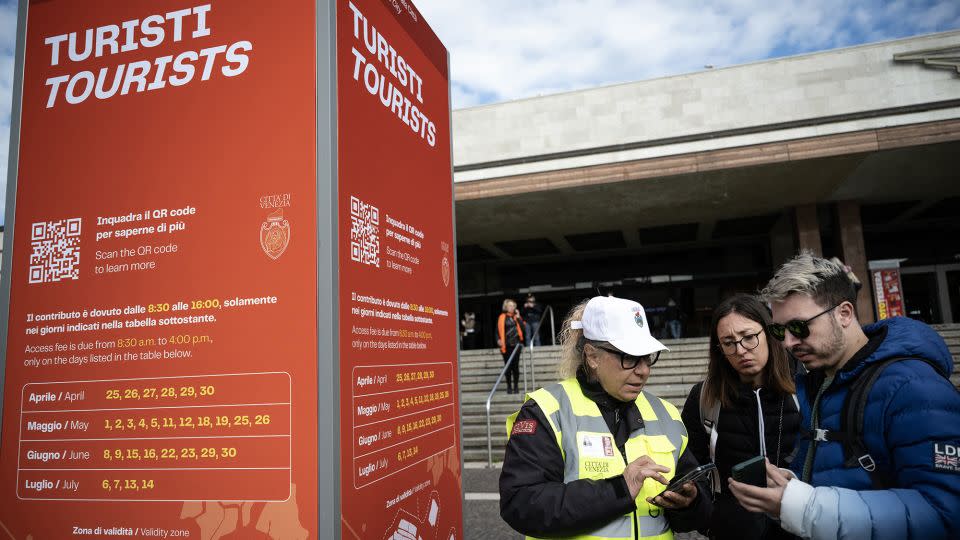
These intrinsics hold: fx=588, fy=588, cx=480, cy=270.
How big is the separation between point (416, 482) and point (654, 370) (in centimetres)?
1066

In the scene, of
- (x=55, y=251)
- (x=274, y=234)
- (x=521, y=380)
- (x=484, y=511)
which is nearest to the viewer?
(x=274, y=234)

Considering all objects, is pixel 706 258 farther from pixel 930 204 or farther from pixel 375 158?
pixel 375 158

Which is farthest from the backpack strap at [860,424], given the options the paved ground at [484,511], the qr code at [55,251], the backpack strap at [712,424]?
the paved ground at [484,511]

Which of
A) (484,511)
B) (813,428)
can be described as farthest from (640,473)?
(484,511)

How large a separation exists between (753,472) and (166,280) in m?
1.82

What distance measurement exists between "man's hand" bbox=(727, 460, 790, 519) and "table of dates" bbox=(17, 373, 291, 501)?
1.35 m

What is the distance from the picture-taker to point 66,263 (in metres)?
1.66

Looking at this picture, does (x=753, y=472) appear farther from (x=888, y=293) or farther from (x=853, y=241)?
(x=888, y=293)

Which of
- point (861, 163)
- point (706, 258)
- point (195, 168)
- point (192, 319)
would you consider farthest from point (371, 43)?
point (706, 258)

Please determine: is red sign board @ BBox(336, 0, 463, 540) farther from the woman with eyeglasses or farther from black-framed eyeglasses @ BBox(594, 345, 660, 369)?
the woman with eyeglasses

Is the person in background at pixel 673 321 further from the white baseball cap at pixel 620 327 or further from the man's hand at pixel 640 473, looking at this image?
the man's hand at pixel 640 473

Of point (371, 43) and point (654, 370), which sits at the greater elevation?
point (371, 43)

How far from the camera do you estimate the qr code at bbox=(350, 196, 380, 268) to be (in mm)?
1609

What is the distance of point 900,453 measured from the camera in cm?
162
